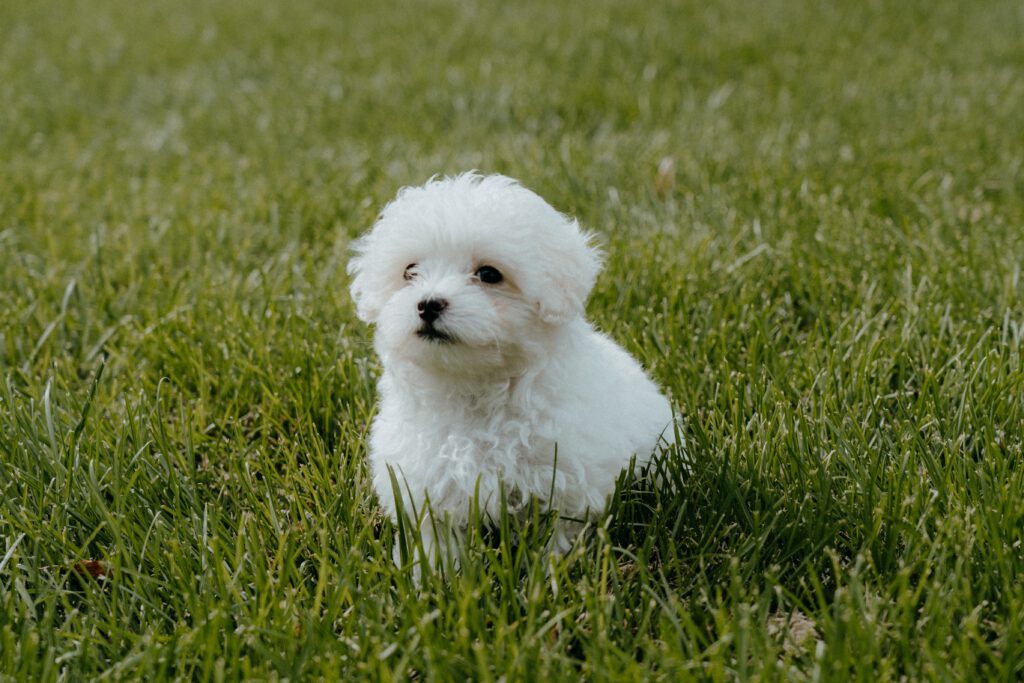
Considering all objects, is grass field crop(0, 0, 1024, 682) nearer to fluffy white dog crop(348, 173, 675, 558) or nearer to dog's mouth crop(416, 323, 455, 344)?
fluffy white dog crop(348, 173, 675, 558)

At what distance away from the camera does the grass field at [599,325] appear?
2.17m

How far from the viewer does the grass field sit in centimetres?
217

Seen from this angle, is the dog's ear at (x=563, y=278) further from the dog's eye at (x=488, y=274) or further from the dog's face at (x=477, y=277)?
the dog's eye at (x=488, y=274)

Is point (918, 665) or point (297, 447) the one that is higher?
point (297, 447)

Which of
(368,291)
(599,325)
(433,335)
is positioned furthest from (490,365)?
(599,325)

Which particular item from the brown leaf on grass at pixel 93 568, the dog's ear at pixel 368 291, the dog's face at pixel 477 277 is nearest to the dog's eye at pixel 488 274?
the dog's face at pixel 477 277

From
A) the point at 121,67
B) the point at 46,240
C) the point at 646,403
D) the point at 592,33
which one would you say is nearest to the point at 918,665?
the point at 646,403

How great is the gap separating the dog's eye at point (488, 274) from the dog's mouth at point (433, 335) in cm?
20

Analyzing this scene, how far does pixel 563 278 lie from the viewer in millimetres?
2480

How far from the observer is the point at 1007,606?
2.16m

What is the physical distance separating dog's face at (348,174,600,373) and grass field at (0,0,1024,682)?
480 mm

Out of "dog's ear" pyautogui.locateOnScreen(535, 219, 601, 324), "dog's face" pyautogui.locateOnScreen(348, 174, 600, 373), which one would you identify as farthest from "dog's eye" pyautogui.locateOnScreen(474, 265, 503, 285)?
"dog's ear" pyautogui.locateOnScreen(535, 219, 601, 324)

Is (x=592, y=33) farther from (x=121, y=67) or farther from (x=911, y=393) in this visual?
(x=911, y=393)

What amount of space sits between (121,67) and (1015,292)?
731cm
